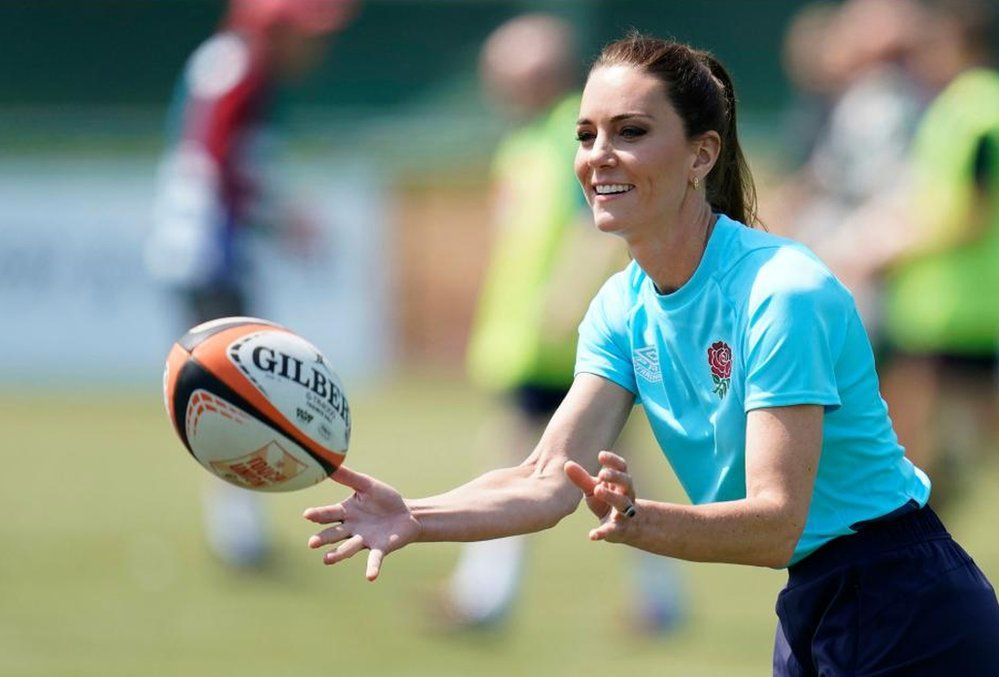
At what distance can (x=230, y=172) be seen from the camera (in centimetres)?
900

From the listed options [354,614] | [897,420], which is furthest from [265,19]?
[897,420]

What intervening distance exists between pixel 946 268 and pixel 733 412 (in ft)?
→ 15.0

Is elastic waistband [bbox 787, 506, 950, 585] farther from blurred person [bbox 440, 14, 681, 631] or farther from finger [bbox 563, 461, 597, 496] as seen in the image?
blurred person [bbox 440, 14, 681, 631]

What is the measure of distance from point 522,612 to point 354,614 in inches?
29.7

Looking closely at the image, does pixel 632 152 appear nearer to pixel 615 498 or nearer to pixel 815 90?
pixel 615 498

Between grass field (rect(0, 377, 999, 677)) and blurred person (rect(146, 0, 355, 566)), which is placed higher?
blurred person (rect(146, 0, 355, 566))

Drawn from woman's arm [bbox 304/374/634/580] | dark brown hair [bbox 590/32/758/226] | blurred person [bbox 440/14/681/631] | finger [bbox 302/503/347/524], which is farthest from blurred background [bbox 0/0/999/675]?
finger [bbox 302/503/347/524]

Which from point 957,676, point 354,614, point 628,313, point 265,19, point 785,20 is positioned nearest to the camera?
point 957,676

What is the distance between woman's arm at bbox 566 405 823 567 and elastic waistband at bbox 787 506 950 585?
327 millimetres

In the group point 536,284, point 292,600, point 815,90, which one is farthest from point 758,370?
point 815,90

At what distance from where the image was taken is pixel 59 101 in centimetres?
2038

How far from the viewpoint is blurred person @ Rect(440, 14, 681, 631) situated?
293 inches

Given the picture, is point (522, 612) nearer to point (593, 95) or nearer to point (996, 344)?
point (996, 344)

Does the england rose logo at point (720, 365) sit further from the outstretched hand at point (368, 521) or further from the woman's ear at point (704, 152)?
the outstretched hand at point (368, 521)
